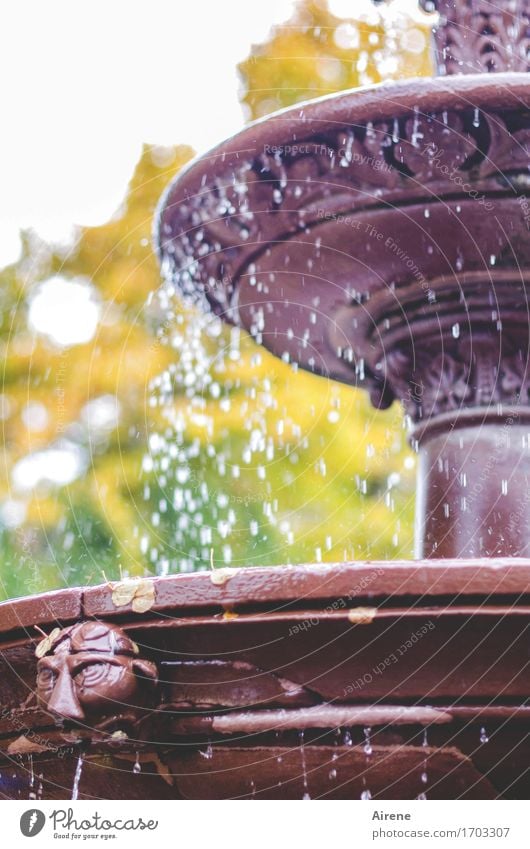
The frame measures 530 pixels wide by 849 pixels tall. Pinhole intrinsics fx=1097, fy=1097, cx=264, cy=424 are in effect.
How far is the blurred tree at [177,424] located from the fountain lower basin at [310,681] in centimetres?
541

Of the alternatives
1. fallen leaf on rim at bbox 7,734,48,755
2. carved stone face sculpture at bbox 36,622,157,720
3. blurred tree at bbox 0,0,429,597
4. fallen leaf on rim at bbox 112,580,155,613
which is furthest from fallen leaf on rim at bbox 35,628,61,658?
blurred tree at bbox 0,0,429,597

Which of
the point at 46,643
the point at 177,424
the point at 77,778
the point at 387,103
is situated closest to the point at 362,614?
the point at 46,643

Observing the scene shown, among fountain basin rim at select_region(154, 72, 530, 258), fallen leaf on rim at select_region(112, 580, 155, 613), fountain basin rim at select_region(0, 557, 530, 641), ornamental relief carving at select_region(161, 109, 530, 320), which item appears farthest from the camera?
ornamental relief carving at select_region(161, 109, 530, 320)

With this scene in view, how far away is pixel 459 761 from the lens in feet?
7.34

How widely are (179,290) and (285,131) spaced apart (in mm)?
1048

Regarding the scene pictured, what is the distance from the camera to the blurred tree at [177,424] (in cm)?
778

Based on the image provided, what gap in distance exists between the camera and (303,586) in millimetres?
2080

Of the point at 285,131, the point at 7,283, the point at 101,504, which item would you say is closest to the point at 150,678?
the point at 285,131

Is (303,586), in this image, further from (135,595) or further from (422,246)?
(422,246)

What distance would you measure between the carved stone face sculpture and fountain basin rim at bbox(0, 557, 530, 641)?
5 cm

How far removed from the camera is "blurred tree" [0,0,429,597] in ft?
25.5

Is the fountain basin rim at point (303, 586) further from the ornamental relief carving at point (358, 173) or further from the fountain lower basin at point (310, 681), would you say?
the ornamental relief carving at point (358, 173)

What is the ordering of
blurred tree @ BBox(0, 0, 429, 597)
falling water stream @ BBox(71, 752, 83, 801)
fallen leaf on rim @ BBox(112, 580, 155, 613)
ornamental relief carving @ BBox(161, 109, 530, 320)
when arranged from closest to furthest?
fallen leaf on rim @ BBox(112, 580, 155, 613)
falling water stream @ BBox(71, 752, 83, 801)
ornamental relief carving @ BBox(161, 109, 530, 320)
blurred tree @ BBox(0, 0, 429, 597)

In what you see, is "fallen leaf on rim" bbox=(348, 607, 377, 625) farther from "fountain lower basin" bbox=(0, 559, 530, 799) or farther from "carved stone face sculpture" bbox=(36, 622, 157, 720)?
"carved stone face sculpture" bbox=(36, 622, 157, 720)
